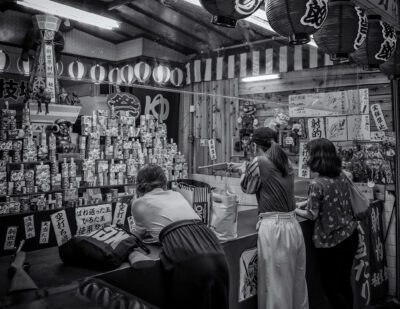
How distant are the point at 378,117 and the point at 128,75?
510 cm

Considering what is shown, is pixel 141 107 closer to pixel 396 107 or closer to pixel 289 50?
pixel 289 50

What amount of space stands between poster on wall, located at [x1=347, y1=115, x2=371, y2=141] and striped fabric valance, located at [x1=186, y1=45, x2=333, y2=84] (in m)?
1.32

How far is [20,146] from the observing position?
6.14 m

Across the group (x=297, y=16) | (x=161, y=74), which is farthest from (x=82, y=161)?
(x=297, y=16)

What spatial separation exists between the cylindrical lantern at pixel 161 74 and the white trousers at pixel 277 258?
5229mm

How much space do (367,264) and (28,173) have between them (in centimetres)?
532

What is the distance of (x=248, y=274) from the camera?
3387mm

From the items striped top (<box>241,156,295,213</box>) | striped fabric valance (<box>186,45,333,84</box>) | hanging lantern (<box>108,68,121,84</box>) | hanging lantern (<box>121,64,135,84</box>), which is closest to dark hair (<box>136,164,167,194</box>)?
striped top (<box>241,156,295,213</box>)

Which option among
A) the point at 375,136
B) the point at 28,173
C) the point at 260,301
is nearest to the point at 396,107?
the point at 375,136

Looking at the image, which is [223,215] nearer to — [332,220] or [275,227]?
[275,227]

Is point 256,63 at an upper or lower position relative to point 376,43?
upper

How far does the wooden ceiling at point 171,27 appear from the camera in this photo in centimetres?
702

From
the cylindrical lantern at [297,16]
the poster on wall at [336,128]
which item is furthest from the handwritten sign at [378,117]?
the cylindrical lantern at [297,16]

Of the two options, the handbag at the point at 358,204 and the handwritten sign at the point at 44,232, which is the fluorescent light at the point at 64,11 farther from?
the handbag at the point at 358,204
